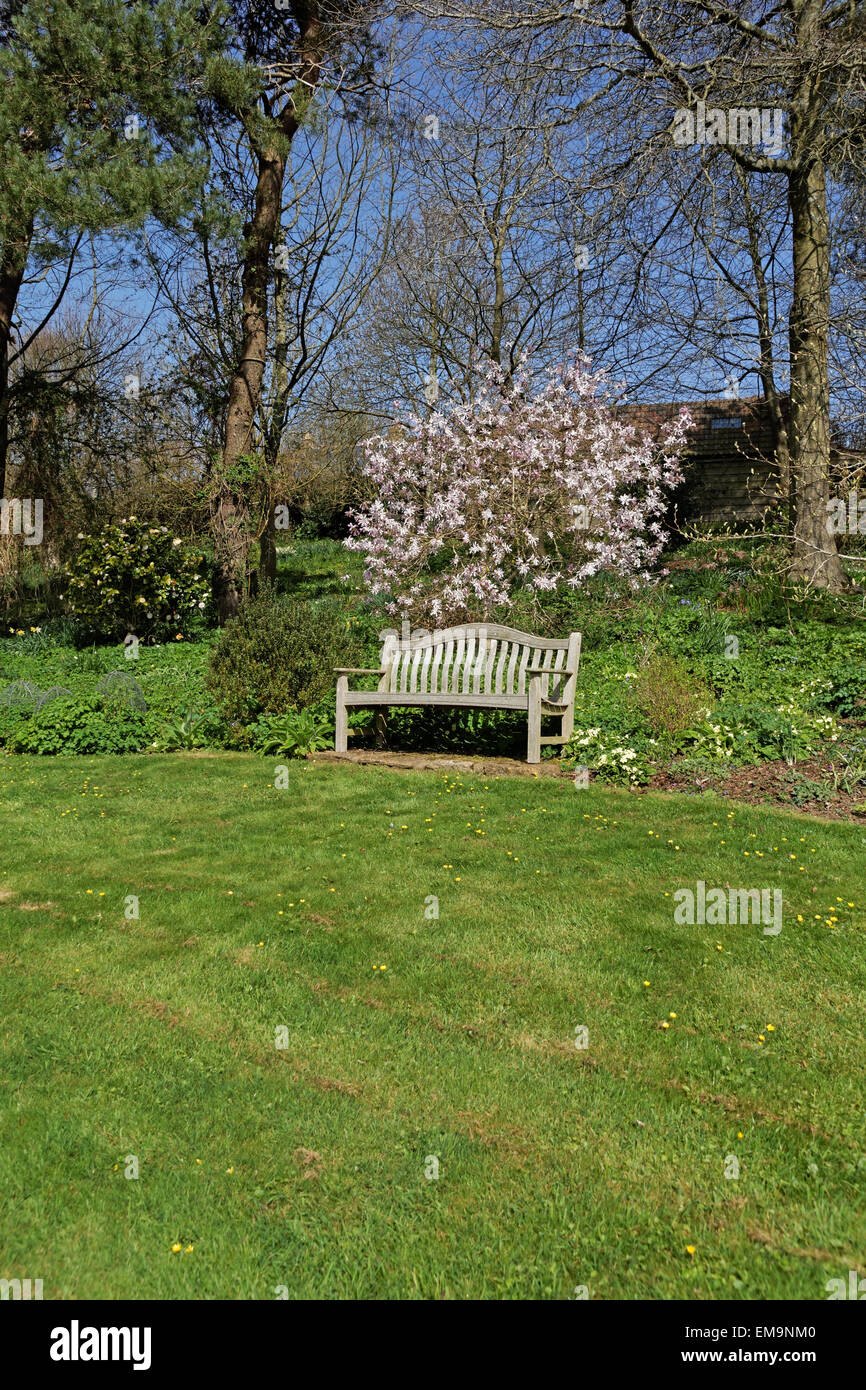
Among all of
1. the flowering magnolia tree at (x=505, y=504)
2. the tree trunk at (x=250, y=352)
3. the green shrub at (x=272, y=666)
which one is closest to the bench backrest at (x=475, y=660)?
the green shrub at (x=272, y=666)

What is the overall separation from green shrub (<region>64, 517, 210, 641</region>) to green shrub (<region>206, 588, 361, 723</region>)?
4.49m

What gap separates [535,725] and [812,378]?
5.40 meters

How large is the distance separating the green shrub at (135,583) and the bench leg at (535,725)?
742 cm

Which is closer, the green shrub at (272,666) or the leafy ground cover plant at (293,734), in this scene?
the leafy ground cover plant at (293,734)

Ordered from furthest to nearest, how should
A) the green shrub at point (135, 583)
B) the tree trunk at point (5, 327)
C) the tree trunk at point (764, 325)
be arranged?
1. the tree trunk at point (5, 327)
2. the green shrub at point (135, 583)
3. the tree trunk at point (764, 325)

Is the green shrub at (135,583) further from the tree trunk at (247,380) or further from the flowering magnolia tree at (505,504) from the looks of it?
the flowering magnolia tree at (505,504)

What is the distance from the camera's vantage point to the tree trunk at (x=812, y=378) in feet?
30.3

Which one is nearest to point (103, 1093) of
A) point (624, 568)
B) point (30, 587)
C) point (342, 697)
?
point (342, 697)

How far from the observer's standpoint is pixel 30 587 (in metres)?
15.4

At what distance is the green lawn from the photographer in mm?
2129

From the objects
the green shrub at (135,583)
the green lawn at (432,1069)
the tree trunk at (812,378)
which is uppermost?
the tree trunk at (812,378)

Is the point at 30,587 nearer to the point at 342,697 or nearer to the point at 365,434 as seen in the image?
the point at 365,434

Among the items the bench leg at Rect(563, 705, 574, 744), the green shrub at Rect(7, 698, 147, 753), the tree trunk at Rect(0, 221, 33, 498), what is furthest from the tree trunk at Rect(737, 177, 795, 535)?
the tree trunk at Rect(0, 221, 33, 498)

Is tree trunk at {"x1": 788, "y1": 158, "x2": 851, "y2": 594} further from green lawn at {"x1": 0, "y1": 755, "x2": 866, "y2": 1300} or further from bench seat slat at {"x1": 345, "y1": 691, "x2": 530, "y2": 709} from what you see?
green lawn at {"x1": 0, "y1": 755, "x2": 866, "y2": 1300}
